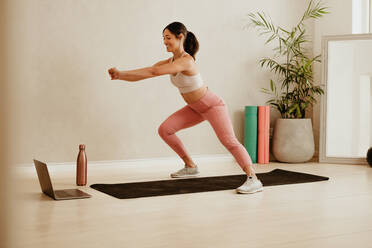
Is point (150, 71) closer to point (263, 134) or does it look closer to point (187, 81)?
point (187, 81)

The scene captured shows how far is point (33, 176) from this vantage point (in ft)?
11.8

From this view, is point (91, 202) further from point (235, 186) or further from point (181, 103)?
point (181, 103)

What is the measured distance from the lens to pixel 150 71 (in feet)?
9.17

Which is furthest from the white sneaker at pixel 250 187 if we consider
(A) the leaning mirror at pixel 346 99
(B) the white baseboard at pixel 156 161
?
(A) the leaning mirror at pixel 346 99

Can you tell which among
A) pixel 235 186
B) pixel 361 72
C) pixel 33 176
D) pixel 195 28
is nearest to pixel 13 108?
pixel 235 186

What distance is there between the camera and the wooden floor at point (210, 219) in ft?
6.01

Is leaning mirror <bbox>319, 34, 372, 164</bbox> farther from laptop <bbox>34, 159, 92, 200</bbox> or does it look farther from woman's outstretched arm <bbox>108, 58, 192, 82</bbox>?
laptop <bbox>34, 159, 92, 200</bbox>

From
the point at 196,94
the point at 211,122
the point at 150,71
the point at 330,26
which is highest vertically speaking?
the point at 330,26

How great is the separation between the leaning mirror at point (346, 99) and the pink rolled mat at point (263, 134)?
0.52 m

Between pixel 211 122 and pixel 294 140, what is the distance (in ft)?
5.32

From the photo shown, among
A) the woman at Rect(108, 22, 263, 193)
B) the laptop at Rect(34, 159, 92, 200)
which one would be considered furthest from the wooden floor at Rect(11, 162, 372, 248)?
the woman at Rect(108, 22, 263, 193)

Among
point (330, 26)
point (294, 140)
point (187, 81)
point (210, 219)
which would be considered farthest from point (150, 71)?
point (330, 26)

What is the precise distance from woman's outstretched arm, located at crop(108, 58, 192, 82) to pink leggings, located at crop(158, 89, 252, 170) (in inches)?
12.1

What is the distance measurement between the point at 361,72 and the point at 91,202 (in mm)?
2982
